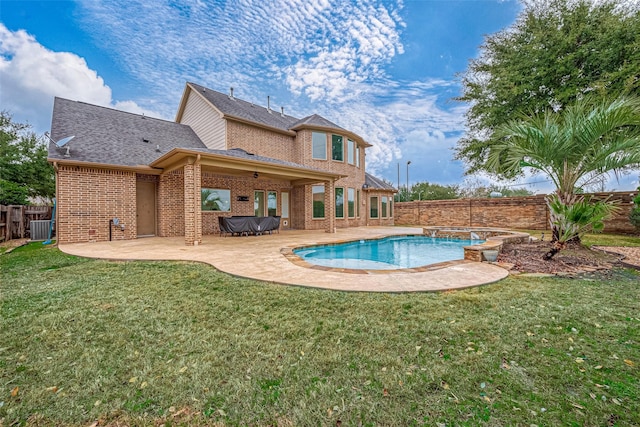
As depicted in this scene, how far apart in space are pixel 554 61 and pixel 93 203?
18.0 m

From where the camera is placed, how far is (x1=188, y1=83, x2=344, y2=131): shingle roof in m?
13.5

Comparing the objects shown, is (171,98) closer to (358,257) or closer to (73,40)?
(73,40)

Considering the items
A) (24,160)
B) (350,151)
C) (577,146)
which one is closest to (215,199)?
(350,151)

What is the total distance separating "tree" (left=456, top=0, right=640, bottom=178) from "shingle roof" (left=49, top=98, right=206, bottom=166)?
530 inches

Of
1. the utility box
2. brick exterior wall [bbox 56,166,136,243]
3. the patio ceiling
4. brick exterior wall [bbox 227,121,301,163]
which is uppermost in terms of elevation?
brick exterior wall [bbox 227,121,301,163]

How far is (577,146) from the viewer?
5949 mm

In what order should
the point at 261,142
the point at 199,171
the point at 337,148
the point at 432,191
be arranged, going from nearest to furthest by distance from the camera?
the point at 199,171 → the point at 261,142 → the point at 337,148 → the point at 432,191

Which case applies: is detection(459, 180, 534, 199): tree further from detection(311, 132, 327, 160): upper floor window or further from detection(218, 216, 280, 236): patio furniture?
detection(218, 216, 280, 236): patio furniture

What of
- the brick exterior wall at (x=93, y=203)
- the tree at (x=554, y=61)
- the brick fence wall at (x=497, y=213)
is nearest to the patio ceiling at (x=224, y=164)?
the brick exterior wall at (x=93, y=203)

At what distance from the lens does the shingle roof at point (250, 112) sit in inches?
532

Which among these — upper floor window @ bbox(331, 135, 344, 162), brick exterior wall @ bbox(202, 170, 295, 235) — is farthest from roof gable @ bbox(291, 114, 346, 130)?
brick exterior wall @ bbox(202, 170, 295, 235)

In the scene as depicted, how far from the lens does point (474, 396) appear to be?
1.77 metres

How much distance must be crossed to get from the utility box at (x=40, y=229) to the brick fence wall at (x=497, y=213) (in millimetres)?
19626

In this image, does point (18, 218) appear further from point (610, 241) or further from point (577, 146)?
point (610, 241)
